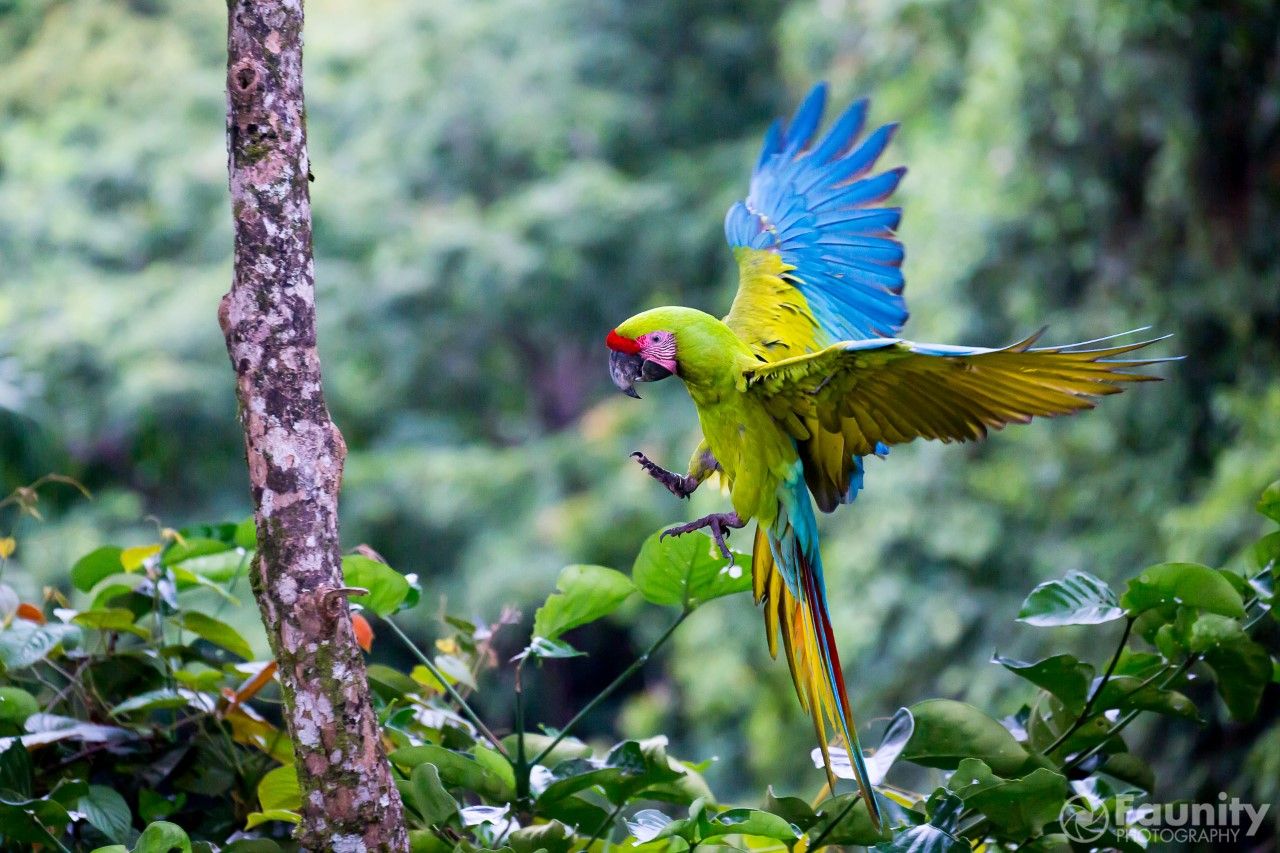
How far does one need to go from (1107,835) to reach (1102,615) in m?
0.20

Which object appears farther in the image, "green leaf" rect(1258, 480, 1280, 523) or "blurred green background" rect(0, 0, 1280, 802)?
"blurred green background" rect(0, 0, 1280, 802)

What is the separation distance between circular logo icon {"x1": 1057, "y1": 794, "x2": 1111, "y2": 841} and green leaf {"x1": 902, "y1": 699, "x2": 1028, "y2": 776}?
0.18 feet

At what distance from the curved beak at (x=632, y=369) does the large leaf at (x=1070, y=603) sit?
19.4 inches

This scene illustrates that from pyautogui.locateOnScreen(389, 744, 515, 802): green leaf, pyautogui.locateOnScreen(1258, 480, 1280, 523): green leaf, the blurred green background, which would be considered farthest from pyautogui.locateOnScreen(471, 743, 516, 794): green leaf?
the blurred green background

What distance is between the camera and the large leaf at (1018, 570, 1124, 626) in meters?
1.02

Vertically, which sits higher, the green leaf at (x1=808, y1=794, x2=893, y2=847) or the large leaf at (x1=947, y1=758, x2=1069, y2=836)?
the large leaf at (x1=947, y1=758, x2=1069, y2=836)

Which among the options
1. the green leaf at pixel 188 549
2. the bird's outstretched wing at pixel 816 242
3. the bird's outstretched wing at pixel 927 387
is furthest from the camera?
the bird's outstretched wing at pixel 816 242

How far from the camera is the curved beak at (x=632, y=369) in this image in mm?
1314

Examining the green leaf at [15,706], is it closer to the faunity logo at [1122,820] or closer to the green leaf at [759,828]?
the green leaf at [759,828]

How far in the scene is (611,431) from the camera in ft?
20.0

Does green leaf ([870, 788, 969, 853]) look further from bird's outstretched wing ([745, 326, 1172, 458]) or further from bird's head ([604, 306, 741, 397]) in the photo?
bird's head ([604, 306, 741, 397])

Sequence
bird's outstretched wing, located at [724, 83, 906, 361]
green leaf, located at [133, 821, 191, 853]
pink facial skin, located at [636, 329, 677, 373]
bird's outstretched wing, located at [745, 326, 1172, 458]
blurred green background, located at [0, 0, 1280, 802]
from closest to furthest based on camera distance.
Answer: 1. green leaf, located at [133, 821, 191, 853]
2. bird's outstretched wing, located at [745, 326, 1172, 458]
3. pink facial skin, located at [636, 329, 677, 373]
4. bird's outstretched wing, located at [724, 83, 906, 361]
5. blurred green background, located at [0, 0, 1280, 802]

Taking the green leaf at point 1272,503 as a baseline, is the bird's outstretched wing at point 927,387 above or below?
above

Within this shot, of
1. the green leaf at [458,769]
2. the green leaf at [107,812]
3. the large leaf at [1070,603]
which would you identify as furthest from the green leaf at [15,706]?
the large leaf at [1070,603]
